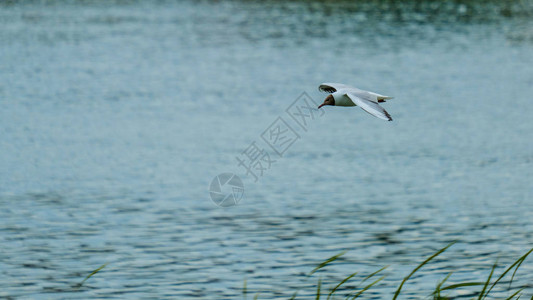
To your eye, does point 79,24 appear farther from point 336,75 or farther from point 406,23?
point 336,75

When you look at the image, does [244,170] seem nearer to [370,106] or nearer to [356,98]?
[356,98]

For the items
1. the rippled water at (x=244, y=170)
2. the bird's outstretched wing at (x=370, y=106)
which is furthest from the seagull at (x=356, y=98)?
the rippled water at (x=244, y=170)

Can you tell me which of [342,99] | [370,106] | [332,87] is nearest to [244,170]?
[332,87]

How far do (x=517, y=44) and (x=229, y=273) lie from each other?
47726mm

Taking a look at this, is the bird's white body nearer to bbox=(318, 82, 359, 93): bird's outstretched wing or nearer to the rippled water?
bbox=(318, 82, 359, 93): bird's outstretched wing

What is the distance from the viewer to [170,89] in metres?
46.0

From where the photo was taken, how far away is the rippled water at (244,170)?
65.1 ft

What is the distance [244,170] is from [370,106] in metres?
22.5

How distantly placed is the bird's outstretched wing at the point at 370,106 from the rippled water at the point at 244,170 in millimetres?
11087

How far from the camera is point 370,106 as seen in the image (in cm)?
695

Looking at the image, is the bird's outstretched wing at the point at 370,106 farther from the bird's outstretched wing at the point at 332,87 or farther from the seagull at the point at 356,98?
the bird's outstretched wing at the point at 332,87

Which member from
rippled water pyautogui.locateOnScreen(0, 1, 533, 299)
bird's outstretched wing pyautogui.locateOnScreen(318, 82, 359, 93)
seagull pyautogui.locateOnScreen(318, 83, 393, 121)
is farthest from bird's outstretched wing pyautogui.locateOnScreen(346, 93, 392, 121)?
rippled water pyautogui.locateOnScreen(0, 1, 533, 299)

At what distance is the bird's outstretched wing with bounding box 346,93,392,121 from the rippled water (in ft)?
36.4

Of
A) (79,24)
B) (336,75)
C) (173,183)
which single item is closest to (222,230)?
(173,183)
